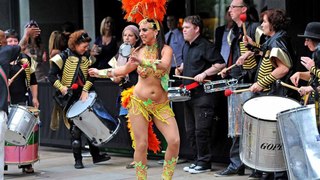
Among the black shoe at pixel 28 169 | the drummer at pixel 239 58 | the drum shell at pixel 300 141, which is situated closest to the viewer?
the drum shell at pixel 300 141

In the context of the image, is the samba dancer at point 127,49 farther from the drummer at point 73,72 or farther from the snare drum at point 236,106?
the snare drum at point 236,106

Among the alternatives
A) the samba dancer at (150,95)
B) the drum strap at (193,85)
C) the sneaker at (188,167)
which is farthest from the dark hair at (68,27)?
the samba dancer at (150,95)

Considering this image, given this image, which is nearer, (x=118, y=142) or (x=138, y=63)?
(x=138, y=63)

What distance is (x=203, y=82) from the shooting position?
28.4 feet

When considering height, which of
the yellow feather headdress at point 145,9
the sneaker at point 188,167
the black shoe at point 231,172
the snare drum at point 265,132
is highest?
the yellow feather headdress at point 145,9

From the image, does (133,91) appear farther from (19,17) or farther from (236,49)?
(19,17)

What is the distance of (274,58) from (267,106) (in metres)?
0.87

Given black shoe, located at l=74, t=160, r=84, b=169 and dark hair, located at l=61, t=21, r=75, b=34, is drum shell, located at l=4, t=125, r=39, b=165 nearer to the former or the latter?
black shoe, located at l=74, t=160, r=84, b=169

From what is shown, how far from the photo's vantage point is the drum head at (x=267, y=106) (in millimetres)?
6789

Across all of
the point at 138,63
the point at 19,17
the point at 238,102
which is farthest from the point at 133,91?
the point at 19,17

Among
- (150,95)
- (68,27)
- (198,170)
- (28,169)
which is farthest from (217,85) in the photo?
(68,27)

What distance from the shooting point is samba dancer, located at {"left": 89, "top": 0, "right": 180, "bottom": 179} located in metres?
7.07

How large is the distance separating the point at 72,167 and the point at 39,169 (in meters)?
0.46

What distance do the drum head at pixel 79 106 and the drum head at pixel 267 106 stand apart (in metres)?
2.98
